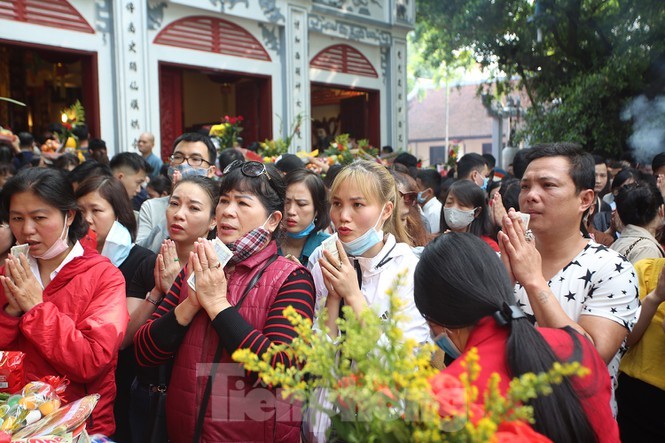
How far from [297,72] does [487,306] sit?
1078 centimetres

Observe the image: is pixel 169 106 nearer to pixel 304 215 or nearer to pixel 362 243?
pixel 304 215

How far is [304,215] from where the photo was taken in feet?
11.7

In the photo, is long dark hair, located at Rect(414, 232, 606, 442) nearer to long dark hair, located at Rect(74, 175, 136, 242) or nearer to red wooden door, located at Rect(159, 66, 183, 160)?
long dark hair, located at Rect(74, 175, 136, 242)

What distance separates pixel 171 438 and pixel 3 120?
1089 cm

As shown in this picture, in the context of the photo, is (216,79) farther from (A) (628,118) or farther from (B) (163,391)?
(B) (163,391)

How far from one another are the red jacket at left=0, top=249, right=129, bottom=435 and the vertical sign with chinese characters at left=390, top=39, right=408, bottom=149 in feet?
39.9

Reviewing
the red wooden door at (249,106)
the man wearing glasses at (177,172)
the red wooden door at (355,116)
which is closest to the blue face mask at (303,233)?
the man wearing glasses at (177,172)

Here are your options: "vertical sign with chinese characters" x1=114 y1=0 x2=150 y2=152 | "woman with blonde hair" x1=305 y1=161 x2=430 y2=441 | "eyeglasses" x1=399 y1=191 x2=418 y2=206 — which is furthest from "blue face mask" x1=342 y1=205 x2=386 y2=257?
"vertical sign with chinese characters" x1=114 y1=0 x2=150 y2=152

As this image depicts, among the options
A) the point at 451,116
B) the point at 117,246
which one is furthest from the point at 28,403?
the point at 451,116

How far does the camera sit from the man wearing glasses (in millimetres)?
3832

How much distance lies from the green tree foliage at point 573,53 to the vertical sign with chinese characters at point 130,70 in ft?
25.6

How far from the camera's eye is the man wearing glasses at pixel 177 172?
3.83 metres

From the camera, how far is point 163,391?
248 cm

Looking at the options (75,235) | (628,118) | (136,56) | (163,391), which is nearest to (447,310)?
(163,391)
